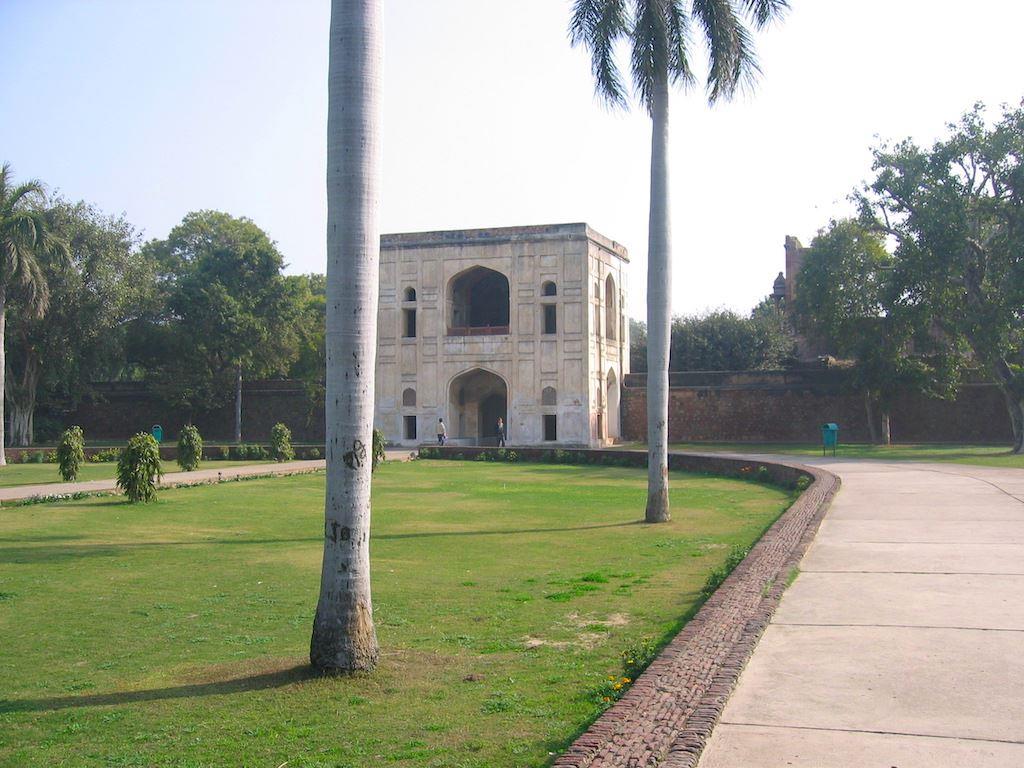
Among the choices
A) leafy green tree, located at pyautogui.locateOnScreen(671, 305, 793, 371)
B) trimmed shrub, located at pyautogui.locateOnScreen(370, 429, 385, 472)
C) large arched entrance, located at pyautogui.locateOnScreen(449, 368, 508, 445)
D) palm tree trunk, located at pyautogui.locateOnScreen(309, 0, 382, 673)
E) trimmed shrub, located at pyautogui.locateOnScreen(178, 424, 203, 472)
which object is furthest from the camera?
leafy green tree, located at pyautogui.locateOnScreen(671, 305, 793, 371)

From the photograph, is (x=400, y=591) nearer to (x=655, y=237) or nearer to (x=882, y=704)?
(x=882, y=704)

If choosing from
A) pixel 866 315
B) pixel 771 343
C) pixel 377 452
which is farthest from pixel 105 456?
pixel 771 343

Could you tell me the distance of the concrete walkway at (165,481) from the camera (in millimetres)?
15938

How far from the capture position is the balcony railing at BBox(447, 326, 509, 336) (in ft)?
122

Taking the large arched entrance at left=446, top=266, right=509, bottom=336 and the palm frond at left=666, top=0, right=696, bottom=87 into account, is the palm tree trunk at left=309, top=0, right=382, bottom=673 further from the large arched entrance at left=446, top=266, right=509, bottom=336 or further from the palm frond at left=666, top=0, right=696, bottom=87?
the large arched entrance at left=446, top=266, right=509, bottom=336

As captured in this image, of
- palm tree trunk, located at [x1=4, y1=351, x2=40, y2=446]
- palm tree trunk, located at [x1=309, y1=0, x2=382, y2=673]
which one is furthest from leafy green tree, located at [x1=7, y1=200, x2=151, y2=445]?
palm tree trunk, located at [x1=309, y1=0, x2=382, y2=673]

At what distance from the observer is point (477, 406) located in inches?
1569

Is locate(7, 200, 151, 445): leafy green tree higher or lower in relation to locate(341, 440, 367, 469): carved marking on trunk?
higher

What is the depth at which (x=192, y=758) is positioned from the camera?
4.20 m

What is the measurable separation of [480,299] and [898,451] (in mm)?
17959

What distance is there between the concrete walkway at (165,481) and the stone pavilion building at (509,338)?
12356 mm

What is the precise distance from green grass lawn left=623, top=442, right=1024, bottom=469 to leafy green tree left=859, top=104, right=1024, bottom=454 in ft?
6.00

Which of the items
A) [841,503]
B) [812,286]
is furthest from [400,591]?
[812,286]

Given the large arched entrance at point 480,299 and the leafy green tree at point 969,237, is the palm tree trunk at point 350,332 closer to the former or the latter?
the leafy green tree at point 969,237
